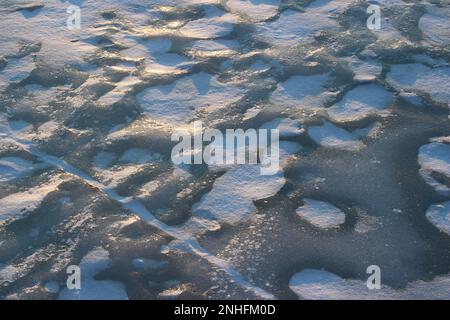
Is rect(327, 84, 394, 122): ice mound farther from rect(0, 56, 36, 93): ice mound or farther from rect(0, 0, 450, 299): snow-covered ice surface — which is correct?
rect(0, 56, 36, 93): ice mound

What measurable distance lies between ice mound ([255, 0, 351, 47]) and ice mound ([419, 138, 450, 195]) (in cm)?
88

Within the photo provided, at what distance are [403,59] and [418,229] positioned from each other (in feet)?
3.39

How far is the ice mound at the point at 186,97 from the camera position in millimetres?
2242

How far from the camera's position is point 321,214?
1784 mm

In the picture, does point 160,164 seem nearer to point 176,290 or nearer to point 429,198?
point 176,290

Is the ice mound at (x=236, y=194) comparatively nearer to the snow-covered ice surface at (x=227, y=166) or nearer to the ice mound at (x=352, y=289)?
the snow-covered ice surface at (x=227, y=166)

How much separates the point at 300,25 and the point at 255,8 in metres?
0.28

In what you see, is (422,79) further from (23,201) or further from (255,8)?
(23,201)

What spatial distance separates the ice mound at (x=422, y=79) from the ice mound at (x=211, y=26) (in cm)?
81

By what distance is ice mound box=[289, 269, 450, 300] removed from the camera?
5.07 feet

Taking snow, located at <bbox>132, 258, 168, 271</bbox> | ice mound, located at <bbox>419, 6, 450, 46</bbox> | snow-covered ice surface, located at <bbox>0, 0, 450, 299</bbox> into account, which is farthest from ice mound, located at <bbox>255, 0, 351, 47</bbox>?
snow, located at <bbox>132, 258, 168, 271</bbox>

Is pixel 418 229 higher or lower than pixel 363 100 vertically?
lower
